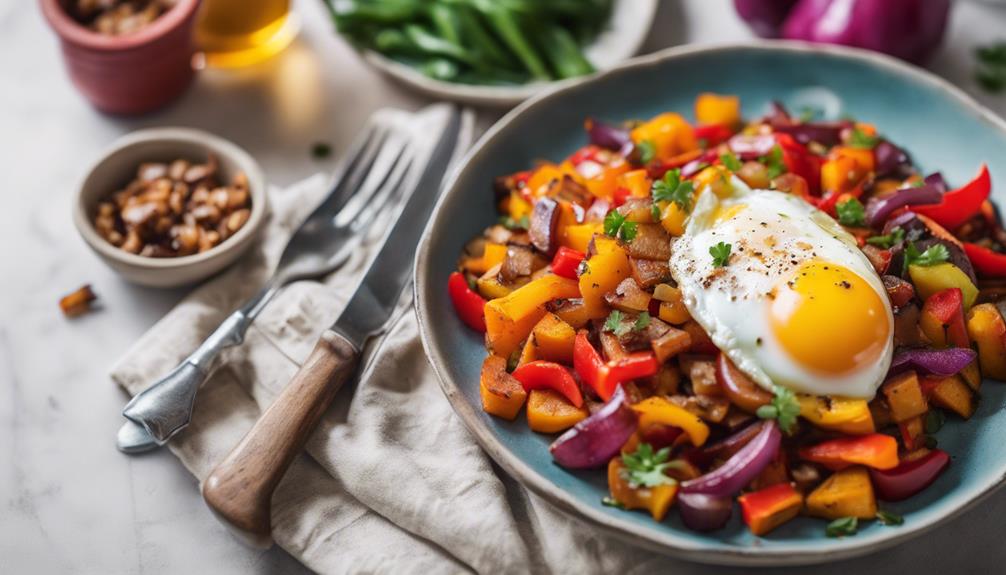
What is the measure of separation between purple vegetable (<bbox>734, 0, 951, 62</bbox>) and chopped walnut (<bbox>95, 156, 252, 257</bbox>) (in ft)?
10.6

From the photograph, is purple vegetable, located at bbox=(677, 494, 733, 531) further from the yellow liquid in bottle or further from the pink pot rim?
the yellow liquid in bottle

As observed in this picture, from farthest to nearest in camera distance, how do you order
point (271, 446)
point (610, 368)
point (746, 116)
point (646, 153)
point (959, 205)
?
point (746, 116), point (646, 153), point (959, 205), point (271, 446), point (610, 368)

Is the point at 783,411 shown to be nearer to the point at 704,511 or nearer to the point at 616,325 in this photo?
the point at 704,511

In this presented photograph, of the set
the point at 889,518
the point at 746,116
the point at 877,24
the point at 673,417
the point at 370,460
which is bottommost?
the point at 370,460

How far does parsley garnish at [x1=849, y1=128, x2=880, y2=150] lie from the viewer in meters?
4.50

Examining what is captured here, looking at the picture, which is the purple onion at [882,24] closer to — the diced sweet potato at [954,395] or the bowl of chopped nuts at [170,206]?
the diced sweet potato at [954,395]

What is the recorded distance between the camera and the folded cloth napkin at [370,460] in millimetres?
3688

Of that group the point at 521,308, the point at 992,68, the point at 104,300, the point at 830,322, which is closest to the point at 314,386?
the point at 521,308

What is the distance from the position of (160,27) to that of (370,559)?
3.04 m

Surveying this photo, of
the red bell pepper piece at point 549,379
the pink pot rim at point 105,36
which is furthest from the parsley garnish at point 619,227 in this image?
the pink pot rim at point 105,36

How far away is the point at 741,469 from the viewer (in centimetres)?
334

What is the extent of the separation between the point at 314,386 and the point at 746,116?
2605 millimetres

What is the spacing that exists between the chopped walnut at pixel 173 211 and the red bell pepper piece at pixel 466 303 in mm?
1189

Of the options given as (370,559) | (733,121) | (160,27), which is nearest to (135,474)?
(370,559)
